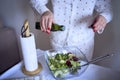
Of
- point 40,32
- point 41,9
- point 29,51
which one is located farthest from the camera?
point 40,32

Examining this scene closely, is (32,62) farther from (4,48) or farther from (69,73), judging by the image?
(4,48)

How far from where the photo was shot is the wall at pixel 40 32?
1136mm

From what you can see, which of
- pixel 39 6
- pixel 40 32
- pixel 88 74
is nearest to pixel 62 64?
pixel 88 74

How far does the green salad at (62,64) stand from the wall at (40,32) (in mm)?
434

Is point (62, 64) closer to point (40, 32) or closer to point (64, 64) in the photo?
point (64, 64)

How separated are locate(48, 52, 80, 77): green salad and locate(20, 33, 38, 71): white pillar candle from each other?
8 cm

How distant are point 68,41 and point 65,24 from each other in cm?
10

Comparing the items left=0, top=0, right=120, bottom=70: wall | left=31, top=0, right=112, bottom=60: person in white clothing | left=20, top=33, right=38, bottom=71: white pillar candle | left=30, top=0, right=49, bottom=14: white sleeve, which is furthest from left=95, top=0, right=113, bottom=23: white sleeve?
left=20, top=33, right=38, bottom=71: white pillar candle

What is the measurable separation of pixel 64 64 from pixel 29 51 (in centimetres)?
16

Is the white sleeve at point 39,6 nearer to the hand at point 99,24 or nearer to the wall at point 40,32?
the wall at point 40,32

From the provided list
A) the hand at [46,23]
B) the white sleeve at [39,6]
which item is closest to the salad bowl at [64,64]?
the hand at [46,23]

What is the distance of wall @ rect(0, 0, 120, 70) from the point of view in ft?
3.73

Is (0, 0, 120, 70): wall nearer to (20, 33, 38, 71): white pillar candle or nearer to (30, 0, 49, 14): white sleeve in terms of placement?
(30, 0, 49, 14): white sleeve

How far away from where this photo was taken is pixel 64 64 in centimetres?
70
